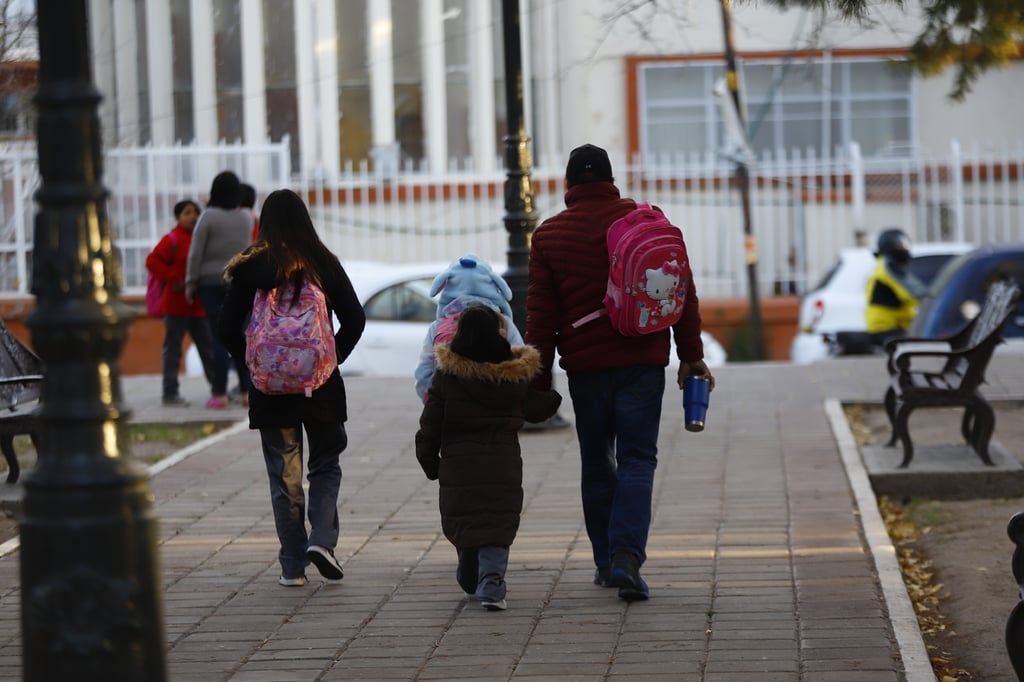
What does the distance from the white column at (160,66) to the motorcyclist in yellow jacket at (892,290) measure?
11423 mm

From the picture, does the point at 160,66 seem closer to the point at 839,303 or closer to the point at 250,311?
the point at 839,303

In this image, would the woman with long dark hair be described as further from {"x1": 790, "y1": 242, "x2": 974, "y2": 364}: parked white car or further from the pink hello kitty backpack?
{"x1": 790, "y1": 242, "x2": 974, "y2": 364}: parked white car

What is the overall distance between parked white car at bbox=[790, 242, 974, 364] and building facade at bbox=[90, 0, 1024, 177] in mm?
5685

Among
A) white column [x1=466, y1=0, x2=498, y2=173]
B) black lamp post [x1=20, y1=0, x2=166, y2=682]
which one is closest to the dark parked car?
white column [x1=466, y1=0, x2=498, y2=173]

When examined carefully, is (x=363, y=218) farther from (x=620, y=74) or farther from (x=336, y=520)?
(x=336, y=520)

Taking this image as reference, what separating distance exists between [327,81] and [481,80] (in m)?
2.16

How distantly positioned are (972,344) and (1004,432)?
4.78ft

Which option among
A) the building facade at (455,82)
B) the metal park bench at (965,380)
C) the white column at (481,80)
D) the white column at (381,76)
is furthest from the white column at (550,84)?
the metal park bench at (965,380)

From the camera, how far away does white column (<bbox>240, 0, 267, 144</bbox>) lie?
21859 millimetres

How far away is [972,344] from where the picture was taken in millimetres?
9977

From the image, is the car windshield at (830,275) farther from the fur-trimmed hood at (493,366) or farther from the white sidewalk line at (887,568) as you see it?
the fur-trimmed hood at (493,366)

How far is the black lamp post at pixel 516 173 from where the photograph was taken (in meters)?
10.6

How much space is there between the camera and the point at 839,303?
50.8 feet

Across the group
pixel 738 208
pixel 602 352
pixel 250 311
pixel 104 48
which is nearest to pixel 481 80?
pixel 738 208
